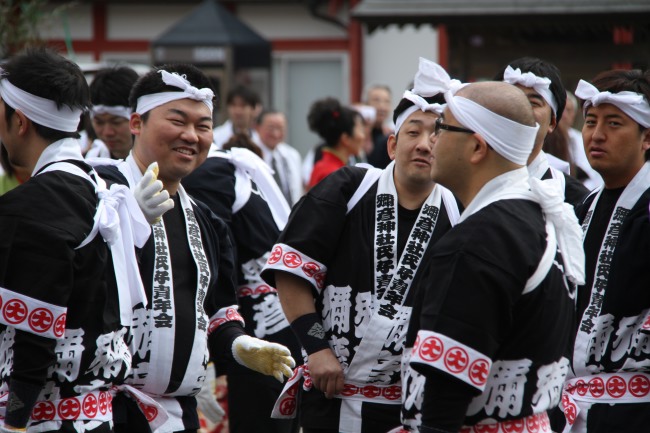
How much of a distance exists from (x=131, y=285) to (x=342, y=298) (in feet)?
2.59

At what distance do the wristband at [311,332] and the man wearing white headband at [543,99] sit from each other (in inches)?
46.1

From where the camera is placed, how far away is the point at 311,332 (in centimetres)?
367

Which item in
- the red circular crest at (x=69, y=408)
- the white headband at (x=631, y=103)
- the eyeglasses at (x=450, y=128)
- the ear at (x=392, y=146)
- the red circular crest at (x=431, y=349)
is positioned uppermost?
the eyeglasses at (x=450, y=128)

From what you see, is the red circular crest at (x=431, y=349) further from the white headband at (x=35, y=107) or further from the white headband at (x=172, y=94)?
the white headband at (x=172, y=94)

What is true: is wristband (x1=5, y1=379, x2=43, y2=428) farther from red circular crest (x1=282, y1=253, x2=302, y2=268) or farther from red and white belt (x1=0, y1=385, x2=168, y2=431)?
red circular crest (x1=282, y1=253, x2=302, y2=268)

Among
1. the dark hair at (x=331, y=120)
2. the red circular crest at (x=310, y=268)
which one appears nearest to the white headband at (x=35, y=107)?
the red circular crest at (x=310, y=268)

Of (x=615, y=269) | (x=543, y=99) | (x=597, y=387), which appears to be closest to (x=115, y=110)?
(x=543, y=99)

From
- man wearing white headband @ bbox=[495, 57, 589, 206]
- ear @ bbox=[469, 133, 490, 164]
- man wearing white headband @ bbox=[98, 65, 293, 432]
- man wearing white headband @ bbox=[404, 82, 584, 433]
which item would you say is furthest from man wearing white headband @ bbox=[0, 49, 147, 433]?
man wearing white headband @ bbox=[495, 57, 589, 206]

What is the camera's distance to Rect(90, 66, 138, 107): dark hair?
5.26 metres

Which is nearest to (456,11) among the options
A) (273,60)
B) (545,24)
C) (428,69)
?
(545,24)

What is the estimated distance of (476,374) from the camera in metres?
2.70

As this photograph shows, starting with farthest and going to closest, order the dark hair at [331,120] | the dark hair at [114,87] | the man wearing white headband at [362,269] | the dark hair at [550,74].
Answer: the dark hair at [331,120]
the dark hair at [114,87]
the dark hair at [550,74]
the man wearing white headband at [362,269]

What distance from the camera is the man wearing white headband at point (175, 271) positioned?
12.0 ft

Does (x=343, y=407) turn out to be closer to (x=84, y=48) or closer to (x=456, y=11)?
(x=456, y=11)
